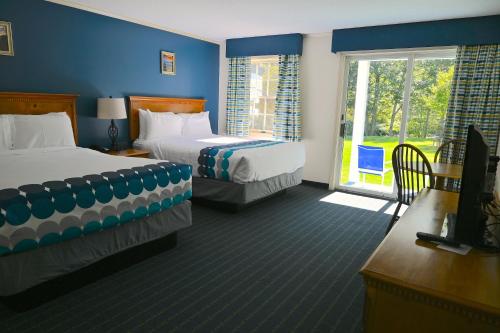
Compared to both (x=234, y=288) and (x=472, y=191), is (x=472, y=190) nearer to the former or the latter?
(x=472, y=191)

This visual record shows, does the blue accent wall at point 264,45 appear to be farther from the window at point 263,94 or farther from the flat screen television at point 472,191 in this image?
the flat screen television at point 472,191

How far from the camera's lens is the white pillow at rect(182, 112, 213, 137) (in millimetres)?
5234

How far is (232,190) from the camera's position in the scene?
386 centimetres

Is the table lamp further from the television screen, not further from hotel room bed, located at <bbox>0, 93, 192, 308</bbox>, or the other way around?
the television screen

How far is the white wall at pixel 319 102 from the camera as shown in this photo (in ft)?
16.8

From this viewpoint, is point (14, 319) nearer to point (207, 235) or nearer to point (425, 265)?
point (207, 235)

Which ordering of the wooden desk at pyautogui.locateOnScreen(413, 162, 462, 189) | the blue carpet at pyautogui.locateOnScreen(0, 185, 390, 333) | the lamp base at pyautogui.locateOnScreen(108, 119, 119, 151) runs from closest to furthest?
the blue carpet at pyautogui.locateOnScreen(0, 185, 390, 333), the wooden desk at pyautogui.locateOnScreen(413, 162, 462, 189), the lamp base at pyautogui.locateOnScreen(108, 119, 119, 151)

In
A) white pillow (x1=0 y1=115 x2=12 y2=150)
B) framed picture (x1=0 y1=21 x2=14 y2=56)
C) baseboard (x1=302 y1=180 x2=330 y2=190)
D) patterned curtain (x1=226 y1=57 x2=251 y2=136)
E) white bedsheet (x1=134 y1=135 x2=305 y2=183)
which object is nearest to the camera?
white pillow (x1=0 y1=115 x2=12 y2=150)

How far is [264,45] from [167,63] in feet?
5.33

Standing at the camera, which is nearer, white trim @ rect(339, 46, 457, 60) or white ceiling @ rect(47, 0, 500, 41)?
white ceiling @ rect(47, 0, 500, 41)

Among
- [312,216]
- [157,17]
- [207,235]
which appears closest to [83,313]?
[207,235]

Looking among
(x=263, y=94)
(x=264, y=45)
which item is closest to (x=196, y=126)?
(x=263, y=94)

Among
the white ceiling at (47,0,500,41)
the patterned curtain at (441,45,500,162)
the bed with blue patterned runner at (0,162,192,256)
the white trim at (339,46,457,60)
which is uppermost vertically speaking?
the white ceiling at (47,0,500,41)

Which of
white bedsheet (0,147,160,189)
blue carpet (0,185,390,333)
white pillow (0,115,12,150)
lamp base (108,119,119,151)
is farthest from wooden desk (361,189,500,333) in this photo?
lamp base (108,119,119,151)
